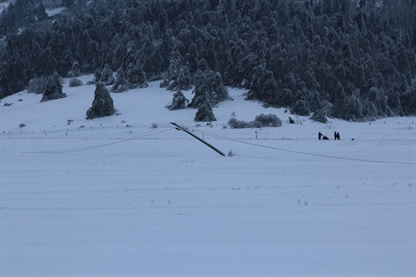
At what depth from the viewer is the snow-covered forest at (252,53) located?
4675 cm

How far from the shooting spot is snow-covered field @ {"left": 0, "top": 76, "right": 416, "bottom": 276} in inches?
267

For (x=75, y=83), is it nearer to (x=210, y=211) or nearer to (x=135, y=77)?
(x=135, y=77)

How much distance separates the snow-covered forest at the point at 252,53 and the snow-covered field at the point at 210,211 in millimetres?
23079

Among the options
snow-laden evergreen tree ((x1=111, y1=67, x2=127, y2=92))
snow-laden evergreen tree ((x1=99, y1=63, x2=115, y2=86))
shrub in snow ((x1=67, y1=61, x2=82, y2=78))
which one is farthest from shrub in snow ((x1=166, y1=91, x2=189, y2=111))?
shrub in snow ((x1=67, y1=61, x2=82, y2=78))

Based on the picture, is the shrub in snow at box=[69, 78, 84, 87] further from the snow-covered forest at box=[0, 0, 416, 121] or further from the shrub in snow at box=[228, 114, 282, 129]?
the shrub in snow at box=[228, 114, 282, 129]

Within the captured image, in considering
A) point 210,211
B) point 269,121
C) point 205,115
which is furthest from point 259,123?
point 210,211

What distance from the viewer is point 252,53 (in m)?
52.3

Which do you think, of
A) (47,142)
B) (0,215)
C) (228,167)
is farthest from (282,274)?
(47,142)

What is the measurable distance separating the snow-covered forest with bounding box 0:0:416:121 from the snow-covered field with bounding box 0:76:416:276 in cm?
2308

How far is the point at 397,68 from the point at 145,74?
3554cm

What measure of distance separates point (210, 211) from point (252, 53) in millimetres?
44898

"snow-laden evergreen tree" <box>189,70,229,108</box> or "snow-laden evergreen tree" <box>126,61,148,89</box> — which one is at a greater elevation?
"snow-laden evergreen tree" <box>126,61,148,89</box>

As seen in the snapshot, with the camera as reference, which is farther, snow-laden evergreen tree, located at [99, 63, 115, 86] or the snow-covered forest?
snow-laden evergreen tree, located at [99, 63, 115, 86]

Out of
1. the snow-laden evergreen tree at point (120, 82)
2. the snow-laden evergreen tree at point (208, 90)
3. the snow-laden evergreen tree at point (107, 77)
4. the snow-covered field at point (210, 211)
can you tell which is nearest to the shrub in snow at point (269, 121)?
the snow-laden evergreen tree at point (208, 90)
